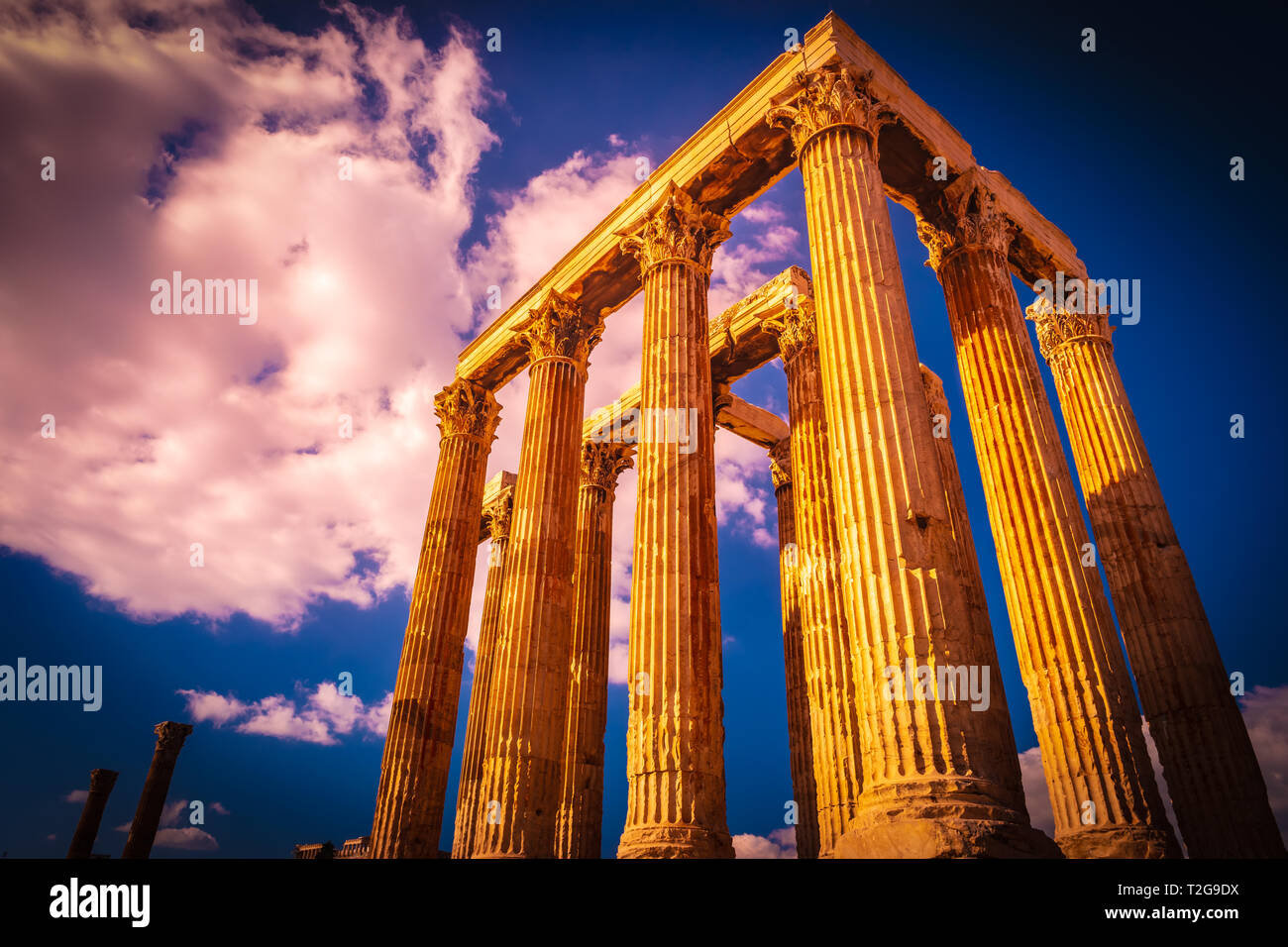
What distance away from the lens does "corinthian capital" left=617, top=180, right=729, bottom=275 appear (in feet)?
59.4

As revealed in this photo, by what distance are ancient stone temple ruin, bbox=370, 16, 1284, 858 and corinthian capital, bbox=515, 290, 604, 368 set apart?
0.09 metres

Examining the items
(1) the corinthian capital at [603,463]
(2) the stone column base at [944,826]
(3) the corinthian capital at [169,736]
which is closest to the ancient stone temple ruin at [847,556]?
(2) the stone column base at [944,826]

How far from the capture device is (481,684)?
25.6 m

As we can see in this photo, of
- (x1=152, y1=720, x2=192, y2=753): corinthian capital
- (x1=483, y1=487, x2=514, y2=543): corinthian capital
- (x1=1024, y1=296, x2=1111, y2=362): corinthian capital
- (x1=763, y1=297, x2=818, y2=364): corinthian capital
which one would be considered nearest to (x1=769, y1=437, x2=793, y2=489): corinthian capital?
(x1=763, y1=297, x2=818, y2=364): corinthian capital

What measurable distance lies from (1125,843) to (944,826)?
186 inches

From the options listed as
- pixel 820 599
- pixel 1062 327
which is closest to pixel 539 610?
pixel 820 599

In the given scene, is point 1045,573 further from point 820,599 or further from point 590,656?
point 590,656

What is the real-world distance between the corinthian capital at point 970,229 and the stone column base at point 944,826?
42.3ft
